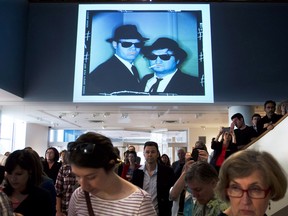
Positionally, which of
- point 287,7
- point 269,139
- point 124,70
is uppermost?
point 287,7

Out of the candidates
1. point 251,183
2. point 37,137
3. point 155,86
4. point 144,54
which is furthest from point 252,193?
point 37,137

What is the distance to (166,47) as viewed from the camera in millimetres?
8195

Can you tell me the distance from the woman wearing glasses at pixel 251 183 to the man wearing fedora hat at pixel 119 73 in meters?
6.61

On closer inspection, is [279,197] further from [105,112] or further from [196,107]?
[105,112]

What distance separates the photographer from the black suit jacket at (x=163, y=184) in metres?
3.53

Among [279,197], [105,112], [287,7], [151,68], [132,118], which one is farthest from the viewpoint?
[132,118]

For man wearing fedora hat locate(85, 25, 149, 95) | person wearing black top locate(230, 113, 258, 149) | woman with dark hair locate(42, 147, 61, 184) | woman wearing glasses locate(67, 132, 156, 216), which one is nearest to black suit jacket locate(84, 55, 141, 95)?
man wearing fedora hat locate(85, 25, 149, 95)

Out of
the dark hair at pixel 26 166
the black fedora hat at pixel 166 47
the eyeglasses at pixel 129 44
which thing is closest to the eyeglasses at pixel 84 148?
the dark hair at pixel 26 166

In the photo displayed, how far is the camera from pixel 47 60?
845 centimetres

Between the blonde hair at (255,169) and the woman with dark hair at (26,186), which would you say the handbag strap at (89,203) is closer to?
the blonde hair at (255,169)

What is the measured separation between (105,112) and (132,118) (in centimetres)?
152

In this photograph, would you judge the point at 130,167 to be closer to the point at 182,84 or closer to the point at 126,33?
the point at 182,84

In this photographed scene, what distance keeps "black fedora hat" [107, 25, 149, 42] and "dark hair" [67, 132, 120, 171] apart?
7231mm

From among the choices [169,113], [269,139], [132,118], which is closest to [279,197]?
[269,139]
